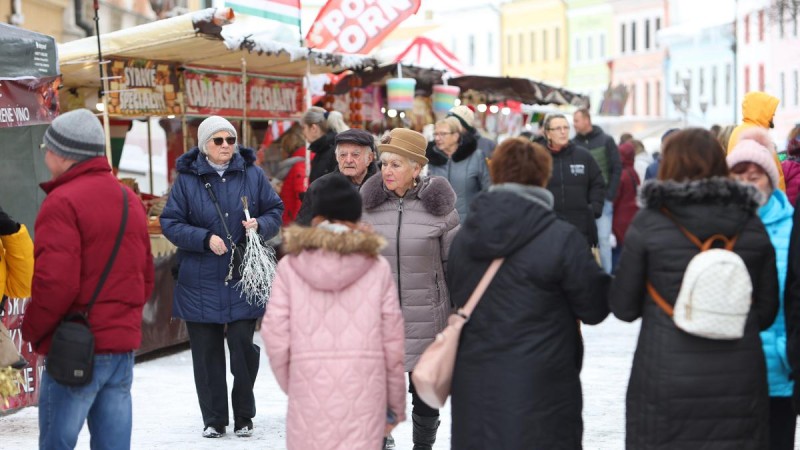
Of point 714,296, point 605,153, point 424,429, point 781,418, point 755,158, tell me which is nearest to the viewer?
point 714,296

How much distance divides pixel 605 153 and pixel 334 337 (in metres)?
10.7

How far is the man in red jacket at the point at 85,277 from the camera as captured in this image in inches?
217

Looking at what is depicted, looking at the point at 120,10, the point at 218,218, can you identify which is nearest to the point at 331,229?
the point at 218,218

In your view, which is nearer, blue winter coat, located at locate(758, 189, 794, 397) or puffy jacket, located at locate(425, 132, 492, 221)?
blue winter coat, located at locate(758, 189, 794, 397)

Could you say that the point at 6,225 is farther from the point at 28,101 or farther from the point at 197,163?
the point at 28,101

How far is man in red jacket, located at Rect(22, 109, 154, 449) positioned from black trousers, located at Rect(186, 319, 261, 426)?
237 centimetres

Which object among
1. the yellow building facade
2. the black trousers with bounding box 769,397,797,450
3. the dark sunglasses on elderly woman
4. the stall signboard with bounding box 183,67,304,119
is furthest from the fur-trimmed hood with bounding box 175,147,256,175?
the yellow building facade

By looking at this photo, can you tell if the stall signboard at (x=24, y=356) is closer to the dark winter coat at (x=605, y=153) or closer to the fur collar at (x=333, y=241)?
the fur collar at (x=333, y=241)

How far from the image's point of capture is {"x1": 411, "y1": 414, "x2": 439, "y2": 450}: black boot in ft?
23.9

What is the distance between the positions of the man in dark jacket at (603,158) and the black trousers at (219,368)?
25.6 ft

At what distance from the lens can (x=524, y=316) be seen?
5480 millimetres

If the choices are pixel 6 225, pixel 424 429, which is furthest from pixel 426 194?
pixel 6 225

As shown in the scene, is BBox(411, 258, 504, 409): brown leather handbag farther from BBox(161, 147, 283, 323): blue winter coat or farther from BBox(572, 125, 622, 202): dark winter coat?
BBox(572, 125, 622, 202): dark winter coat

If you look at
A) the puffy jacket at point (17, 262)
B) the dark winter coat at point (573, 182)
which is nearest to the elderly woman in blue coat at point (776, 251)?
the puffy jacket at point (17, 262)
